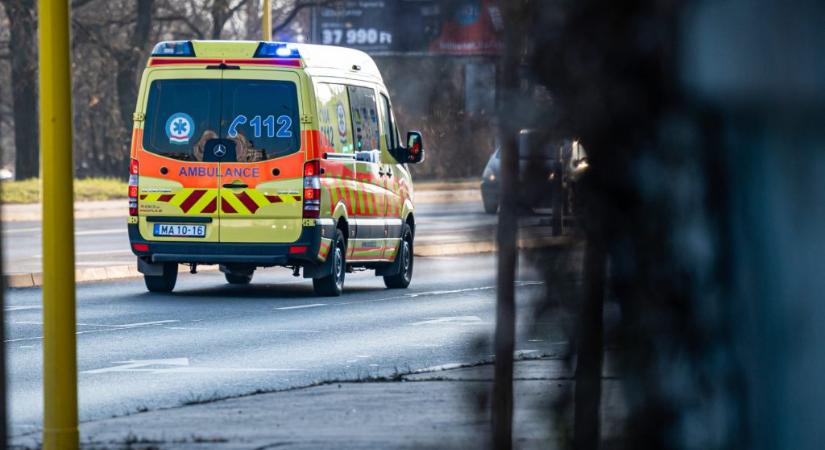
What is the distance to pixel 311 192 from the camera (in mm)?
16922

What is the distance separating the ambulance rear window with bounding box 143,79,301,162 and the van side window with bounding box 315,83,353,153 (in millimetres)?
298

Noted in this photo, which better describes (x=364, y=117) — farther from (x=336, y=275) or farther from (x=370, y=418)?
(x=370, y=418)

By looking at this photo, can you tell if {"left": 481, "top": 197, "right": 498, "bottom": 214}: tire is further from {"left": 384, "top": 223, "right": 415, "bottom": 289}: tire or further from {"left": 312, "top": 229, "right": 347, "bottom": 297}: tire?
{"left": 384, "top": 223, "right": 415, "bottom": 289}: tire

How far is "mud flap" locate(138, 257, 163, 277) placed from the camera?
57.2ft

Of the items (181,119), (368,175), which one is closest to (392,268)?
(368,175)

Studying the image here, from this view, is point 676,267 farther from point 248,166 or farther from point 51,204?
point 248,166

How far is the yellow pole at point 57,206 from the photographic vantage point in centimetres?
650

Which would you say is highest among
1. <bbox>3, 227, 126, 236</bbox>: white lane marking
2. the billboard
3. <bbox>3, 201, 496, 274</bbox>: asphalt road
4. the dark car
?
the billboard

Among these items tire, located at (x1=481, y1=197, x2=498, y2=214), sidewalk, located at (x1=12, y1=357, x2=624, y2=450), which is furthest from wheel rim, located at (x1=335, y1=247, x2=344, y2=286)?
tire, located at (x1=481, y1=197, x2=498, y2=214)

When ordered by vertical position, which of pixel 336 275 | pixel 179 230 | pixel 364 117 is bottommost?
pixel 336 275

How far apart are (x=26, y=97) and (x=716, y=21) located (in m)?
43.9

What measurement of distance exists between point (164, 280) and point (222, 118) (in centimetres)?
198

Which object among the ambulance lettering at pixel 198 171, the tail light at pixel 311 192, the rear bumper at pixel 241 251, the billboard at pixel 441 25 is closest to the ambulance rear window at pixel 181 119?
the ambulance lettering at pixel 198 171

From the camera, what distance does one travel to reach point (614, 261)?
409cm
